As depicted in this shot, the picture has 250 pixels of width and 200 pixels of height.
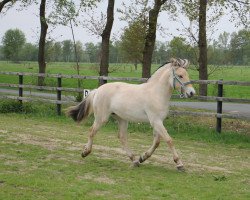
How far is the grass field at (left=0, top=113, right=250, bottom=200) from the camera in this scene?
6284mm

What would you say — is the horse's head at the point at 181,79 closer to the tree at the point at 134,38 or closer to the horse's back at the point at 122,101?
the horse's back at the point at 122,101

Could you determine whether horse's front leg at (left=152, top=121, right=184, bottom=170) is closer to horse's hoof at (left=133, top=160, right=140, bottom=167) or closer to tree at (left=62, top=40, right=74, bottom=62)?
horse's hoof at (left=133, top=160, right=140, bottom=167)

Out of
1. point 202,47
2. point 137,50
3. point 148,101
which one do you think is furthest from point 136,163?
point 137,50

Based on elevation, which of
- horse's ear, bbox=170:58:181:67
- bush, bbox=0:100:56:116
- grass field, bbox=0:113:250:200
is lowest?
grass field, bbox=0:113:250:200

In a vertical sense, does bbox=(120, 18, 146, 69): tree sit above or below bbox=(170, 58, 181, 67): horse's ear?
above

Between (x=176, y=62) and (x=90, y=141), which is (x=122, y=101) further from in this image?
(x=176, y=62)

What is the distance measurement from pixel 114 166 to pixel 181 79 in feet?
6.49

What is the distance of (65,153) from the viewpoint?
30.7 ft

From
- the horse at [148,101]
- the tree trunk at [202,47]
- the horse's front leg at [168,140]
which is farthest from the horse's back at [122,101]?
the tree trunk at [202,47]

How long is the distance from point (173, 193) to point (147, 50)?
1584 cm

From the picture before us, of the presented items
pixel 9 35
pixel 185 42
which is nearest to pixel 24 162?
pixel 185 42

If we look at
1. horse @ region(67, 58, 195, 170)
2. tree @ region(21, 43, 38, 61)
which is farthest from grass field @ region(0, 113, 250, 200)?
tree @ region(21, 43, 38, 61)

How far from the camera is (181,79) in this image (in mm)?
8000

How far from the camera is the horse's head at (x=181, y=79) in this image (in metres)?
7.96
